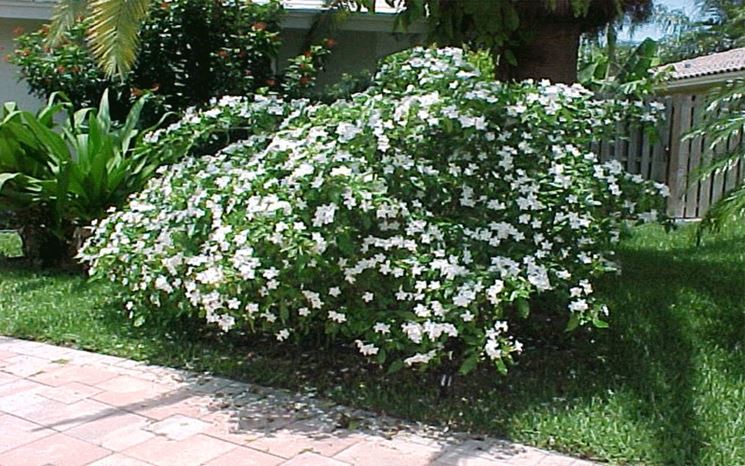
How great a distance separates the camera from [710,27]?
32.0 m

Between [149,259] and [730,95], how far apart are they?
4093mm

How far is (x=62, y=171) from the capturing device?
7.31 m

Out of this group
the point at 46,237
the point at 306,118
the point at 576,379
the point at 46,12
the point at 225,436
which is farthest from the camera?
the point at 46,12

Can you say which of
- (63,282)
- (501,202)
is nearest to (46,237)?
(63,282)

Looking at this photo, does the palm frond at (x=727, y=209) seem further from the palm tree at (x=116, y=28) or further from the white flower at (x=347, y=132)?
the palm tree at (x=116, y=28)

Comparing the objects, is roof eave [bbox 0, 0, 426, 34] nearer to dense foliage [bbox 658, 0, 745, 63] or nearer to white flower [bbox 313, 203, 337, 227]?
white flower [bbox 313, 203, 337, 227]

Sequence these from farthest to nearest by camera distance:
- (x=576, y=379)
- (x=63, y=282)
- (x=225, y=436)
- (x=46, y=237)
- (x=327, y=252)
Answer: (x=46, y=237), (x=63, y=282), (x=576, y=379), (x=327, y=252), (x=225, y=436)

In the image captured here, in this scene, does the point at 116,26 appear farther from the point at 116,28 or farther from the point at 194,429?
the point at 194,429

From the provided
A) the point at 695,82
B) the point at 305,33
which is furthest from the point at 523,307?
the point at 695,82

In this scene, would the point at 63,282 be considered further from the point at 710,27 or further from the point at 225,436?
the point at 710,27

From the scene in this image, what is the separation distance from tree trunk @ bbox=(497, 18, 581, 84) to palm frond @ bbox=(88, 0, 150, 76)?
126 inches

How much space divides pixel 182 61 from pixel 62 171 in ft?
11.8

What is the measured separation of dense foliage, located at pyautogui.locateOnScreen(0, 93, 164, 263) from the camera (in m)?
7.55

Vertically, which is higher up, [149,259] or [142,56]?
[142,56]
